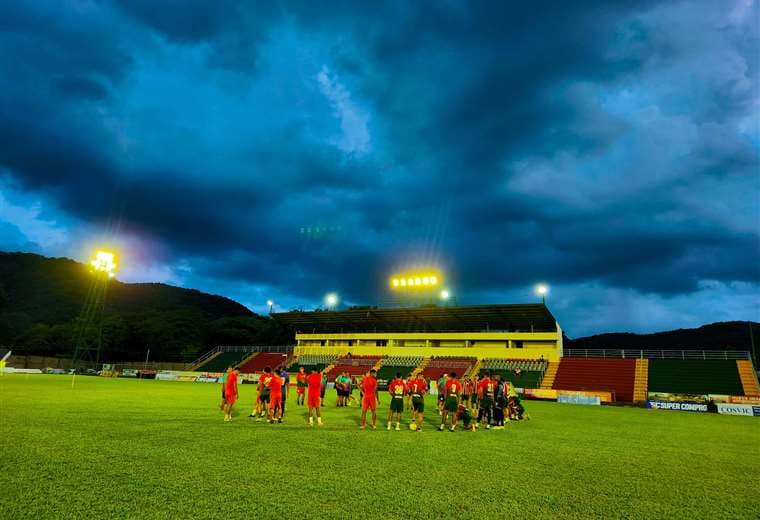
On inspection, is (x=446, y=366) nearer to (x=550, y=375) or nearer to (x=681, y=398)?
(x=550, y=375)

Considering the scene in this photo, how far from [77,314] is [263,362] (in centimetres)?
8195

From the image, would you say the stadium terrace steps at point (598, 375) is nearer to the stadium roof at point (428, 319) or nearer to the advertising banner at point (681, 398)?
the advertising banner at point (681, 398)

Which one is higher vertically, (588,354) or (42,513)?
(588,354)

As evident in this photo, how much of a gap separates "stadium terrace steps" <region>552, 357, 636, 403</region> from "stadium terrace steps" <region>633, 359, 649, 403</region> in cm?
34

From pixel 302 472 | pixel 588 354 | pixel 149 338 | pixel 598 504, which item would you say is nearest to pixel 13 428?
pixel 302 472

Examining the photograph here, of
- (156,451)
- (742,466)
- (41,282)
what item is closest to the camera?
(156,451)

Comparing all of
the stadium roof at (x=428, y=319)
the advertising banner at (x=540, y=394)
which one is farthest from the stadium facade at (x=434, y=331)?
the advertising banner at (x=540, y=394)

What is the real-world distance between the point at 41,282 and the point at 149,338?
75841mm

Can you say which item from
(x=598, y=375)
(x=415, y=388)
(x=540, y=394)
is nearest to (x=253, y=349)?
(x=540, y=394)

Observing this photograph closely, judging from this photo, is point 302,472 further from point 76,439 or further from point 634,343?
point 634,343

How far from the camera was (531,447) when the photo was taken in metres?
11.5

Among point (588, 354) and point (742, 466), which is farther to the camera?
point (588, 354)

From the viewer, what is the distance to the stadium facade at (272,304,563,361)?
5491 cm

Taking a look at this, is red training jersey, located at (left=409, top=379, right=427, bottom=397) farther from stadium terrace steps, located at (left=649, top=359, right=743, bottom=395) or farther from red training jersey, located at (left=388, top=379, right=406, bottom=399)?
stadium terrace steps, located at (left=649, top=359, right=743, bottom=395)
